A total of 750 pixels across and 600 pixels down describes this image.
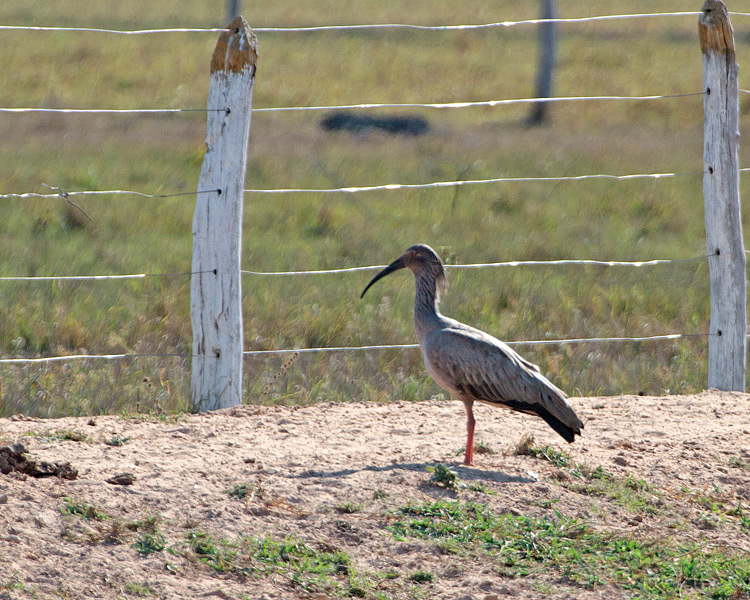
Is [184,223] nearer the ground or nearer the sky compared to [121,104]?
nearer the ground

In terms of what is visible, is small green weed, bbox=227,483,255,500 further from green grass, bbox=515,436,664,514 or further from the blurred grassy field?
the blurred grassy field

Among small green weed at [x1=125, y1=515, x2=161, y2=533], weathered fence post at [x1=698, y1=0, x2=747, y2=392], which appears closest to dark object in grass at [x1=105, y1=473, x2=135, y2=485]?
small green weed at [x1=125, y1=515, x2=161, y2=533]

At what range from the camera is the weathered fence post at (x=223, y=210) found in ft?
18.3

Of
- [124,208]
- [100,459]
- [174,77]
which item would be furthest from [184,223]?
[174,77]

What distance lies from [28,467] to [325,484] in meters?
1.25

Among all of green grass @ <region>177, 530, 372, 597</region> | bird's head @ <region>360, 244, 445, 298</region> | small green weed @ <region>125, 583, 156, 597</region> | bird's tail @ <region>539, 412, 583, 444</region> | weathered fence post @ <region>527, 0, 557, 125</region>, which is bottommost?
small green weed @ <region>125, 583, 156, 597</region>

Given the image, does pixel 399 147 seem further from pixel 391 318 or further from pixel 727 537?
pixel 727 537

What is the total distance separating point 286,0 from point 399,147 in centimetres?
1796

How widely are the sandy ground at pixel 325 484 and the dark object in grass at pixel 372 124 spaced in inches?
402

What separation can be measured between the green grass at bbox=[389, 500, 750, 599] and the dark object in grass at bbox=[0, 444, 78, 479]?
54.3 inches

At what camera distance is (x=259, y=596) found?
3.67 metres

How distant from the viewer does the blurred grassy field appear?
6.77 metres

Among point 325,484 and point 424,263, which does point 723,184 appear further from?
point 325,484

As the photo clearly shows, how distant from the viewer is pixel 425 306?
527cm
